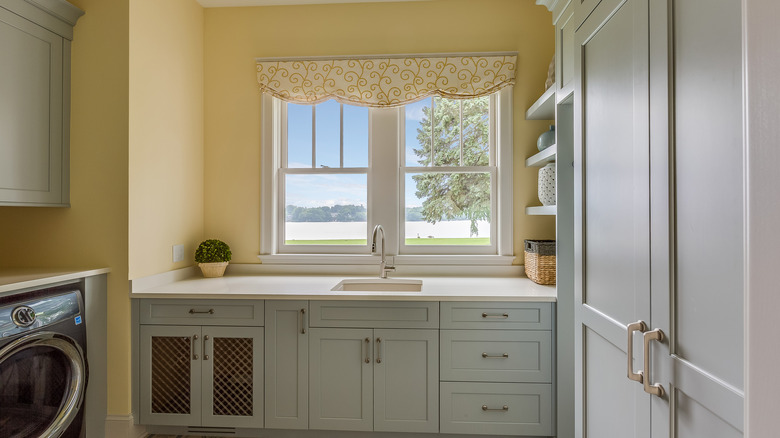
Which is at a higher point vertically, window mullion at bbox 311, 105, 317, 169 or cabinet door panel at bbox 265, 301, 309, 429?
window mullion at bbox 311, 105, 317, 169

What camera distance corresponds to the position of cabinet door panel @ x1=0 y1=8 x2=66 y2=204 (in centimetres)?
196

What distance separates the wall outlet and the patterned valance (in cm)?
121

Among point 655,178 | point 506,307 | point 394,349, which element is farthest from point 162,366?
point 655,178

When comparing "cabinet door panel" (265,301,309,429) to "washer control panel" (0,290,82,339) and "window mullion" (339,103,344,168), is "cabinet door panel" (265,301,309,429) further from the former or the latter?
"window mullion" (339,103,344,168)

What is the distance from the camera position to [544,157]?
7.82 feet

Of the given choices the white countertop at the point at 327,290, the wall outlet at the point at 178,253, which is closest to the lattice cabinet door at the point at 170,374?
the white countertop at the point at 327,290

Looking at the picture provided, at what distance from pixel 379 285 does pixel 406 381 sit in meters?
0.71

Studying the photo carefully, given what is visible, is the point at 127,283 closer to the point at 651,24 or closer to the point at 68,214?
the point at 68,214

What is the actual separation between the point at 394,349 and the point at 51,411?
1619mm

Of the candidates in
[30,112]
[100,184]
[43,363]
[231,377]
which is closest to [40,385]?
[43,363]

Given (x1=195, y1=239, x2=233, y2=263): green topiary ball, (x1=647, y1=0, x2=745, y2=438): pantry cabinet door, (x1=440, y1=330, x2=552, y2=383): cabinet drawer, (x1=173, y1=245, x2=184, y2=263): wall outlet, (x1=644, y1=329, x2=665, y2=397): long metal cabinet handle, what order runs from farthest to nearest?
(x1=195, y1=239, x2=233, y2=263): green topiary ball → (x1=173, y1=245, x2=184, y2=263): wall outlet → (x1=440, y1=330, x2=552, y2=383): cabinet drawer → (x1=644, y1=329, x2=665, y2=397): long metal cabinet handle → (x1=647, y1=0, x2=745, y2=438): pantry cabinet door

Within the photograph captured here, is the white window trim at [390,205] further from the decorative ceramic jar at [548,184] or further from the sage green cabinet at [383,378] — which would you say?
the sage green cabinet at [383,378]

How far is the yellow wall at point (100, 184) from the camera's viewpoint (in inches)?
89.7

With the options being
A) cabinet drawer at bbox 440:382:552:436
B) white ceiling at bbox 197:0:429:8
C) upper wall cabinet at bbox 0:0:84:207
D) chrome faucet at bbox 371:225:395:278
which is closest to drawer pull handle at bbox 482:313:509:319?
cabinet drawer at bbox 440:382:552:436
